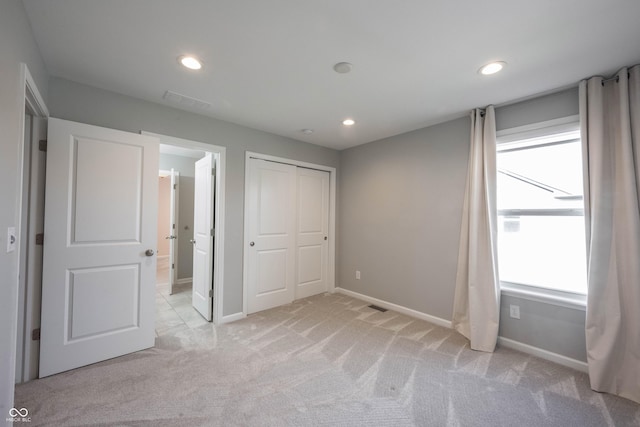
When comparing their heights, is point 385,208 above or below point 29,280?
above

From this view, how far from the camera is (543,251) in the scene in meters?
2.51

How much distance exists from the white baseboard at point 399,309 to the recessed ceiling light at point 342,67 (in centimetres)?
286

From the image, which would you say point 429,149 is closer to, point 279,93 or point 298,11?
point 279,93

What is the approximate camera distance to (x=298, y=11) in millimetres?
1463

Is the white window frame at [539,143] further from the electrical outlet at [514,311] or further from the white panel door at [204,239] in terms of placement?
the white panel door at [204,239]

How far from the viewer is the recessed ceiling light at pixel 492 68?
192 cm

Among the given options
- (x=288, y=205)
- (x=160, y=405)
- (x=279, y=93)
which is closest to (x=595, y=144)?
(x=279, y=93)

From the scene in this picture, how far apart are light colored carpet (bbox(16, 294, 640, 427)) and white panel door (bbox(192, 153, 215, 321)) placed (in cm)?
55

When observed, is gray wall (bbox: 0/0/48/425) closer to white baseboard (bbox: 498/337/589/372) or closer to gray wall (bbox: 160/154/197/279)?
gray wall (bbox: 160/154/197/279)

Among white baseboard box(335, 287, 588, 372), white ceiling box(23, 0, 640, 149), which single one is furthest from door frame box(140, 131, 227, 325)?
white baseboard box(335, 287, 588, 372)

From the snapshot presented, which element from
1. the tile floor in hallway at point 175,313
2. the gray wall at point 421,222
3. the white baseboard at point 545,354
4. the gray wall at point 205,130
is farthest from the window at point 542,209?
the tile floor in hallway at point 175,313

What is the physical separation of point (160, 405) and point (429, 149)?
3.52 metres

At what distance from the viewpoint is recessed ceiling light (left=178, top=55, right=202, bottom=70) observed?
6.19 feet

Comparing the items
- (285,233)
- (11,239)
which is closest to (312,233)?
(285,233)
